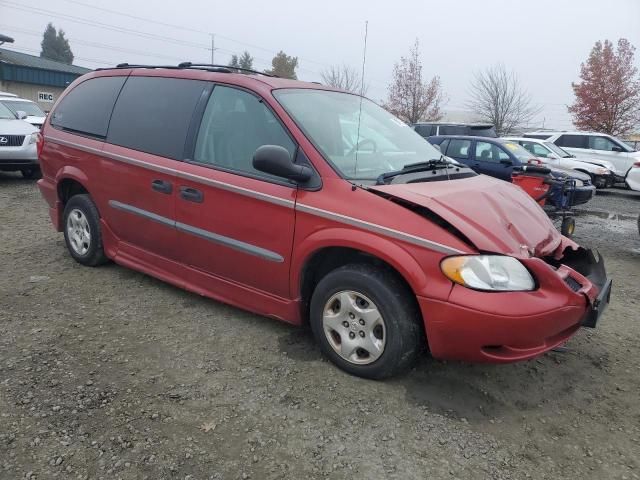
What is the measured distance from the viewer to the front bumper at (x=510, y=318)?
8.36 feet

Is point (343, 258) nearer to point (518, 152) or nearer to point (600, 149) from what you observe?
point (518, 152)

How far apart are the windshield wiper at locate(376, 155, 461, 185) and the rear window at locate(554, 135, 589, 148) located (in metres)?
14.6

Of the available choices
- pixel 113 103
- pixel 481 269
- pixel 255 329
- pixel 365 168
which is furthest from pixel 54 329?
pixel 481 269

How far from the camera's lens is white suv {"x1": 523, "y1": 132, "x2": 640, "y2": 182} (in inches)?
603

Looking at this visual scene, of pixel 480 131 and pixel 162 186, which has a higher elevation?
pixel 480 131

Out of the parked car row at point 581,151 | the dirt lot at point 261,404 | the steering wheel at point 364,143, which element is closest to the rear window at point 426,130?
the parked car row at point 581,151

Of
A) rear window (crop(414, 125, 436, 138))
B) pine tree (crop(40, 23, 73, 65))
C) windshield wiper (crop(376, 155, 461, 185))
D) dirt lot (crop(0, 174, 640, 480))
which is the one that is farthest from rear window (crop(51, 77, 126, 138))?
pine tree (crop(40, 23, 73, 65))

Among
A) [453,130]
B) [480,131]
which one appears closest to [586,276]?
[480,131]

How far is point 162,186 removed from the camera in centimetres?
375

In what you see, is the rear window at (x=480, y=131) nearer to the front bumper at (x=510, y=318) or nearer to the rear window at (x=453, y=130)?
the rear window at (x=453, y=130)

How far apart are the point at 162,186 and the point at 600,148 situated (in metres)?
15.9

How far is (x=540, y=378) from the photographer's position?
3135 millimetres

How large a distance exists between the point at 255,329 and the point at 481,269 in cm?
170

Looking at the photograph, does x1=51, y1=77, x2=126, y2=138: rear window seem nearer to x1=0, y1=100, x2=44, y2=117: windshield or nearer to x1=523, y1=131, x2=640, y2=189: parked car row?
x1=0, y1=100, x2=44, y2=117: windshield
